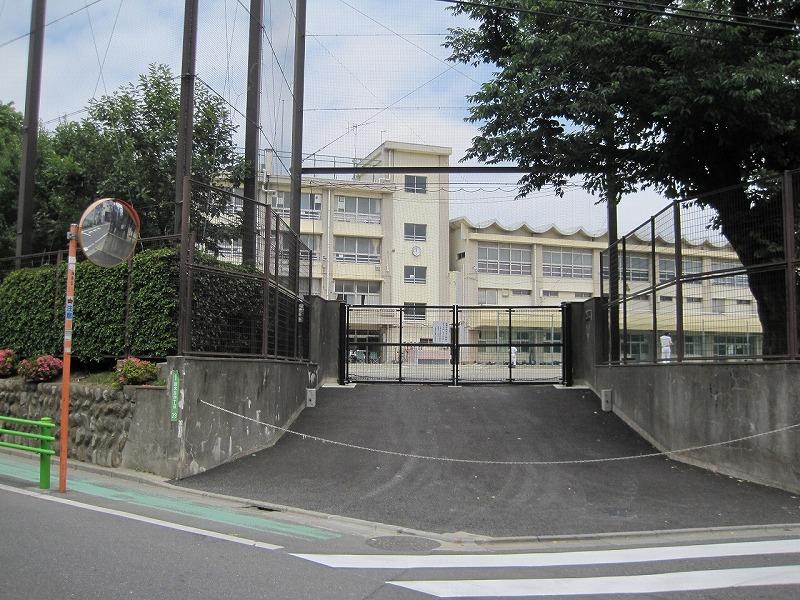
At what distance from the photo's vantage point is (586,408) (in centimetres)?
1530

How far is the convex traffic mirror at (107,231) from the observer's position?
9.61 meters

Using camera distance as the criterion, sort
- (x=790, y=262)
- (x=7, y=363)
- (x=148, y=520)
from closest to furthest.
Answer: (x=148, y=520), (x=790, y=262), (x=7, y=363)

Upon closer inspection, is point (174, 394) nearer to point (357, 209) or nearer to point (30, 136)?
point (30, 136)

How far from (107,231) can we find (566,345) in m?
12.0

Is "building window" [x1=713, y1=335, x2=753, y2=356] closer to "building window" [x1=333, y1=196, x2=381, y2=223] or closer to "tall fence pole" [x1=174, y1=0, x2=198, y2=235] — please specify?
"tall fence pole" [x1=174, y1=0, x2=198, y2=235]

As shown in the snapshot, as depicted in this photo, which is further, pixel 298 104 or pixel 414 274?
pixel 414 274

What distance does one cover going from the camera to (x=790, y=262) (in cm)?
992

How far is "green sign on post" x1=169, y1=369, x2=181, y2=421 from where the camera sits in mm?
10469

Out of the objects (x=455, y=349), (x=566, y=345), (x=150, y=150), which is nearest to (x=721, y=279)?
(x=566, y=345)

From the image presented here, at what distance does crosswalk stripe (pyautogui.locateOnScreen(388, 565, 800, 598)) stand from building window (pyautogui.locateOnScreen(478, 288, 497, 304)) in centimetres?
5133

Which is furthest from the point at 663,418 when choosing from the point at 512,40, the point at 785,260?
the point at 512,40

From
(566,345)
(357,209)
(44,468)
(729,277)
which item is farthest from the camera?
(357,209)

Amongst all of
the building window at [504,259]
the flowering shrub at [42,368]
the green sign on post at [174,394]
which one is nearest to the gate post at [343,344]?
the flowering shrub at [42,368]

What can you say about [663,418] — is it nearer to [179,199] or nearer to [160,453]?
[160,453]
